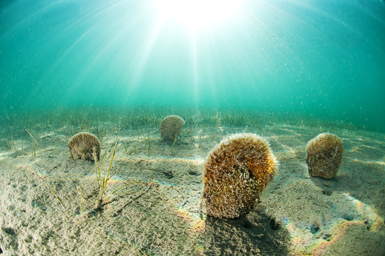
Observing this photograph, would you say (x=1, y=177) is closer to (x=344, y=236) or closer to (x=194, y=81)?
(x=344, y=236)

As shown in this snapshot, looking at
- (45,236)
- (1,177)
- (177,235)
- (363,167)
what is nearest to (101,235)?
(45,236)

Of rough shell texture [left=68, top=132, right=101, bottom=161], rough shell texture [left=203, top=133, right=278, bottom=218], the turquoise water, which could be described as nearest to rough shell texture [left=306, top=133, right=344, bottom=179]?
rough shell texture [left=203, top=133, right=278, bottom=218]

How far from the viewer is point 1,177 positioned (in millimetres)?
2342

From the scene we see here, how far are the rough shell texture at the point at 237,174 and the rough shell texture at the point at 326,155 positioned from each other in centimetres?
176

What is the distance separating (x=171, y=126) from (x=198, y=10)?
46.7 meters

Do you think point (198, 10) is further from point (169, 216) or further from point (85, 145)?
point (169, 216)

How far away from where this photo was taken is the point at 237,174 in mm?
1521

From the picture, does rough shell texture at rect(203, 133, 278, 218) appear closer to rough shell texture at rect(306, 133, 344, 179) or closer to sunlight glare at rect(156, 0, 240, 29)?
rough shell texture at rect(306, 133, 344, 179)

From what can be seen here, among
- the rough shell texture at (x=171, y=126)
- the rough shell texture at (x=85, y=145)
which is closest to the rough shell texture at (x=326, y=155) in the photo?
the rough shell texture at (x=171, y=126)

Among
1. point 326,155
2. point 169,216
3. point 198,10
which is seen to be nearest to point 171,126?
point 169,216

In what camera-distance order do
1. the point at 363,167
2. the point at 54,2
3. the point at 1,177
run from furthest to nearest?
the point at 54,2, the point at 363,167, the point at 1,177

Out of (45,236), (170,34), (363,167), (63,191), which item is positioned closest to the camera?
(45,236)

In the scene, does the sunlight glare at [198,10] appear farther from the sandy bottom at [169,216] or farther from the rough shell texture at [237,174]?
the rough shell texture at [237,174]

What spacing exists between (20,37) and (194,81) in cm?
9204
